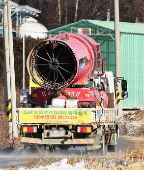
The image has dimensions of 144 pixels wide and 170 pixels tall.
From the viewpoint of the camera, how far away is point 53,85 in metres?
17.9

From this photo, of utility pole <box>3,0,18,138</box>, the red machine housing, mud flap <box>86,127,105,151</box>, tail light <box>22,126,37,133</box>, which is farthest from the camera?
utility pole <box>3,0,18,138</box>

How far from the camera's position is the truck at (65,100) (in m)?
17.1

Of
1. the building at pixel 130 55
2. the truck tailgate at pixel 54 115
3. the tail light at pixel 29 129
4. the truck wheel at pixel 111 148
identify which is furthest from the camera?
the building at pixel 130 55

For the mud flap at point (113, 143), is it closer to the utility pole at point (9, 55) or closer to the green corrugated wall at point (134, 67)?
the utility pole at point (9, 55)

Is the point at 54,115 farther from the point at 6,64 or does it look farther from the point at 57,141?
the point at 6,64

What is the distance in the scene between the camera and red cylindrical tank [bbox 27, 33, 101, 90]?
17844mm

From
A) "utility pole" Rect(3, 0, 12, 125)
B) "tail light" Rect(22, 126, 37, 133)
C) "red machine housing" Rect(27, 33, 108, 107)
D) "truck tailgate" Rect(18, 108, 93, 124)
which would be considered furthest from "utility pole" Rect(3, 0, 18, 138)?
"truck tailgate" Rect(18, 108, 93, 124)

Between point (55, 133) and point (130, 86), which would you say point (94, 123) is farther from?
point (130, 86)

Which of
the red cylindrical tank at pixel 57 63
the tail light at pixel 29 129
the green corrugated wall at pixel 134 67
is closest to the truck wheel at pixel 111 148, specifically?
the red cylindrical tank at pixel 57 63

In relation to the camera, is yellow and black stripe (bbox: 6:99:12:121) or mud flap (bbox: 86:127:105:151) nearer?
mud flap (bbox: 86:127:105:151)

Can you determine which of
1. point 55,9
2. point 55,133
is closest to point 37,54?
point 55,133

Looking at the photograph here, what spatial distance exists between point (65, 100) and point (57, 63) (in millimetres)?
1031

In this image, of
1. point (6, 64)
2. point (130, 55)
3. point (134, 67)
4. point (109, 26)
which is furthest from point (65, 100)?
point (109, 26)

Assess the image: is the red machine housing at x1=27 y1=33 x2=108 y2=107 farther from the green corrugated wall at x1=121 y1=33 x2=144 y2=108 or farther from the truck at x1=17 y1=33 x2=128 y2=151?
the green corrugated wall at x1=121 y1=33 x2=144 y2=108
